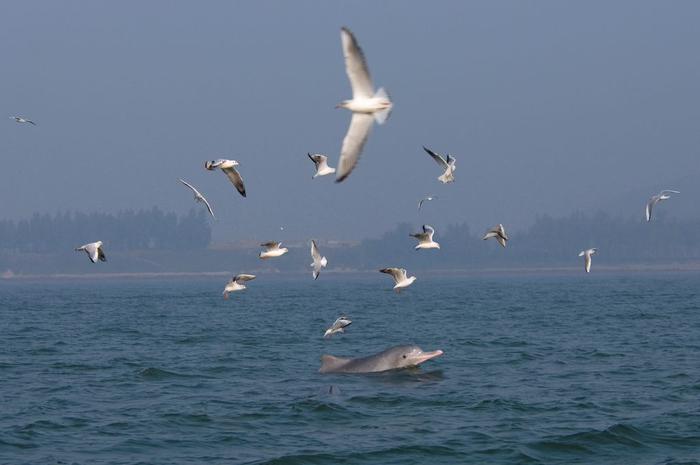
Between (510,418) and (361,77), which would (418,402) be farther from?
(361,77)

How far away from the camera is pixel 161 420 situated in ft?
76.4

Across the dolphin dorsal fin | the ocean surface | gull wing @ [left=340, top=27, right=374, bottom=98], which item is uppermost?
gull wing @ [left=340, top=27, right=374, bottom=98]

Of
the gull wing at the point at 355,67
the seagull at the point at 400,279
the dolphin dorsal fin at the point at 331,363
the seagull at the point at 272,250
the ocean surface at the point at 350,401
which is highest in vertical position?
the gull wing at the point at 355,67

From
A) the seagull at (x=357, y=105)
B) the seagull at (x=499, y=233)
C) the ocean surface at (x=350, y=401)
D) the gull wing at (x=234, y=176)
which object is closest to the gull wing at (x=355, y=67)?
the seagull at (x=357, y=105)

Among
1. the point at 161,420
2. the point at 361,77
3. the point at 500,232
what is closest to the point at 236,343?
the point at 500,232

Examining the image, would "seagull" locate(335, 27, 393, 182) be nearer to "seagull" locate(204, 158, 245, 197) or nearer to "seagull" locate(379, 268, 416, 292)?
"seagull" locate(204, 158, 245, 197)

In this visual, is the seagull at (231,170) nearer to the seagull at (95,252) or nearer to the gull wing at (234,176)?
the gull wing at (234,176)

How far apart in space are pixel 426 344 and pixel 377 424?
20409 millimetres

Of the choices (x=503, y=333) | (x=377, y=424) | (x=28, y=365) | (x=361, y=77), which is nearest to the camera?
(x=361, y=77)

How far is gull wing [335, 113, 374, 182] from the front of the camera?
1191cm

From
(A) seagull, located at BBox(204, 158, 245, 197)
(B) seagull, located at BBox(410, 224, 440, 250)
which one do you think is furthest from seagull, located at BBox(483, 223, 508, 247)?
(A) seagull, located at BBox(204, 158, 245, 197)

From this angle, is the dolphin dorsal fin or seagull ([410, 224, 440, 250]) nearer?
seagull ([410, 224, 440, 250])

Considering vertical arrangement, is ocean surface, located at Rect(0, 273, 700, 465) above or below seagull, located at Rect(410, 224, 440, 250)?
below

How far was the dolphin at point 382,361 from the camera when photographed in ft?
101
